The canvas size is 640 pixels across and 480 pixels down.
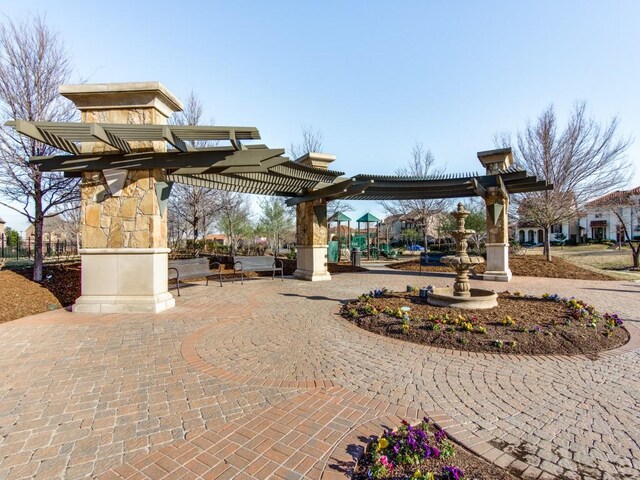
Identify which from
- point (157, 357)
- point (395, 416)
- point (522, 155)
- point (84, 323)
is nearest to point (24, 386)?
point (157, 357)

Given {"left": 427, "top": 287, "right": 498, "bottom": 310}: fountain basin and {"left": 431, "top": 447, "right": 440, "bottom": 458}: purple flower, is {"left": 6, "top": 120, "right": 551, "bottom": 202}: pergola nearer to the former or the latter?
{"left": 427, "top": 287, "right": 498, "bottom": 310}: fountain basin

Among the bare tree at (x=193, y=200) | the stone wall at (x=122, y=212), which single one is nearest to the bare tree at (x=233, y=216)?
the bare tree at (x=193, y=200)

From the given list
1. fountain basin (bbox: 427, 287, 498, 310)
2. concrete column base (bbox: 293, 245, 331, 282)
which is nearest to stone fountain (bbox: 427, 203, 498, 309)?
fountain basin (bbox: 427, 287, 498, 310)

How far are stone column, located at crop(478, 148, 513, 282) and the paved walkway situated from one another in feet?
22.4

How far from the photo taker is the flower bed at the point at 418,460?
213cm

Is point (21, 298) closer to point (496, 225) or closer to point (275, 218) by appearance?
point (496, 225)

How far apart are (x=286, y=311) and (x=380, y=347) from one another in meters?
2.73

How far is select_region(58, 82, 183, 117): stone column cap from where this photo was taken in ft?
21.3

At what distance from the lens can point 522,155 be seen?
1720 cm

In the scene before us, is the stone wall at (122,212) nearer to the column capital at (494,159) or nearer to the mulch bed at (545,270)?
the column capital at (494,159)

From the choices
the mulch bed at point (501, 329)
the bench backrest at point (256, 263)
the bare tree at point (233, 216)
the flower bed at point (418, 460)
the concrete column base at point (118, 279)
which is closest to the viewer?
the flower bed at point (418, 460)

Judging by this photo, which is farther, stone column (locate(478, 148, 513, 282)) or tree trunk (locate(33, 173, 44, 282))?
stone column (locate(478, 148, 513, 282))

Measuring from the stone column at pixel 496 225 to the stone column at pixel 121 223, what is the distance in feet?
35.7

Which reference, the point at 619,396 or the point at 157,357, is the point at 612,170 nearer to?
the point at 619,396
